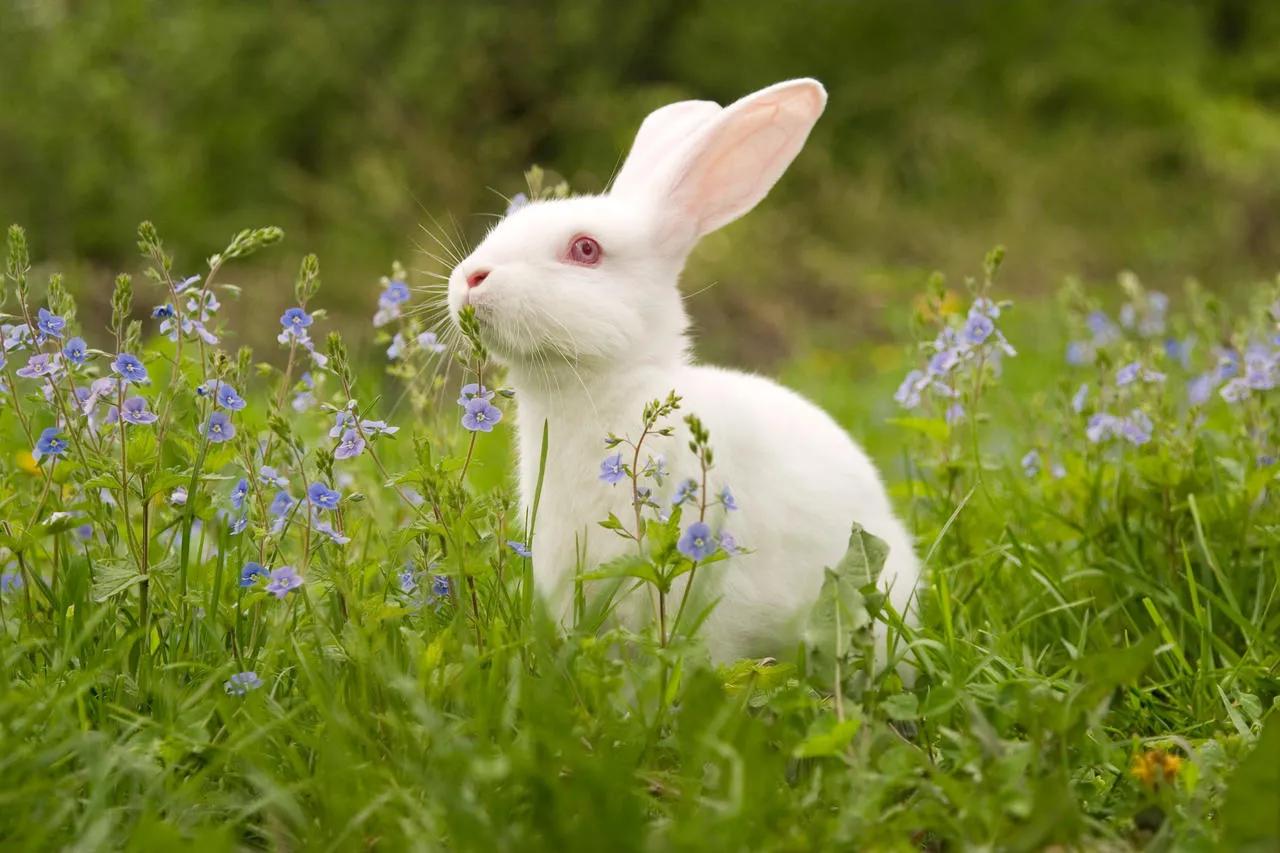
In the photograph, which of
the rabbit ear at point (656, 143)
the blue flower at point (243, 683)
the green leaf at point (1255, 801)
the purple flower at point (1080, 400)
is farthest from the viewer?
the purple flower at point (1080, 400)

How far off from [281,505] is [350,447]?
21cm

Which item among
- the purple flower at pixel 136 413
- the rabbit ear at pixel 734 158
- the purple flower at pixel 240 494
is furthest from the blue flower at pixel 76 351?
the rabbit ear at pixel 734 158

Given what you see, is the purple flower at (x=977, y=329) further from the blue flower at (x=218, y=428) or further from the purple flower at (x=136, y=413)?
the purple flower at (x=136, y=413)

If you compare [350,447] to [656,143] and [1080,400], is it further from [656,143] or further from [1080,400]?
[1080,400]

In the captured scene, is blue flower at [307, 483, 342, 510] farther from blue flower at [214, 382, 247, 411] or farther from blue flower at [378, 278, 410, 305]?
blue flower at [378, 278, 410, 305]

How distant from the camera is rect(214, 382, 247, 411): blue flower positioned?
2609mm

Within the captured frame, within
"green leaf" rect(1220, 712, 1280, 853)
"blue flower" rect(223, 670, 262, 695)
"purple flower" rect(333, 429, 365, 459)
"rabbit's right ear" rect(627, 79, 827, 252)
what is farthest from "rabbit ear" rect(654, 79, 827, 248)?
"green leaf" rect(1220, 712, 1280, 853)

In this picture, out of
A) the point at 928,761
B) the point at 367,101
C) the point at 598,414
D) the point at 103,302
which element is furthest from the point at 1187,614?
the point at 367,101

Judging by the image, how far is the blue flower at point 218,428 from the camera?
2.63 metres

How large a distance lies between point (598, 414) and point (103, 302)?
625cm

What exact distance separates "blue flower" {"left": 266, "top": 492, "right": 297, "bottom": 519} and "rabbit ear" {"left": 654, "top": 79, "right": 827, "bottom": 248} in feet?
3.73

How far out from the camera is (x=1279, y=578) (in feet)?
9.83

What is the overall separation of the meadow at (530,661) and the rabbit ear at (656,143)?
592 millimetres

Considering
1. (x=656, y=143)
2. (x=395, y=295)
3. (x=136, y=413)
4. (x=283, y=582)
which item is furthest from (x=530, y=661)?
(x=656, y=143)
